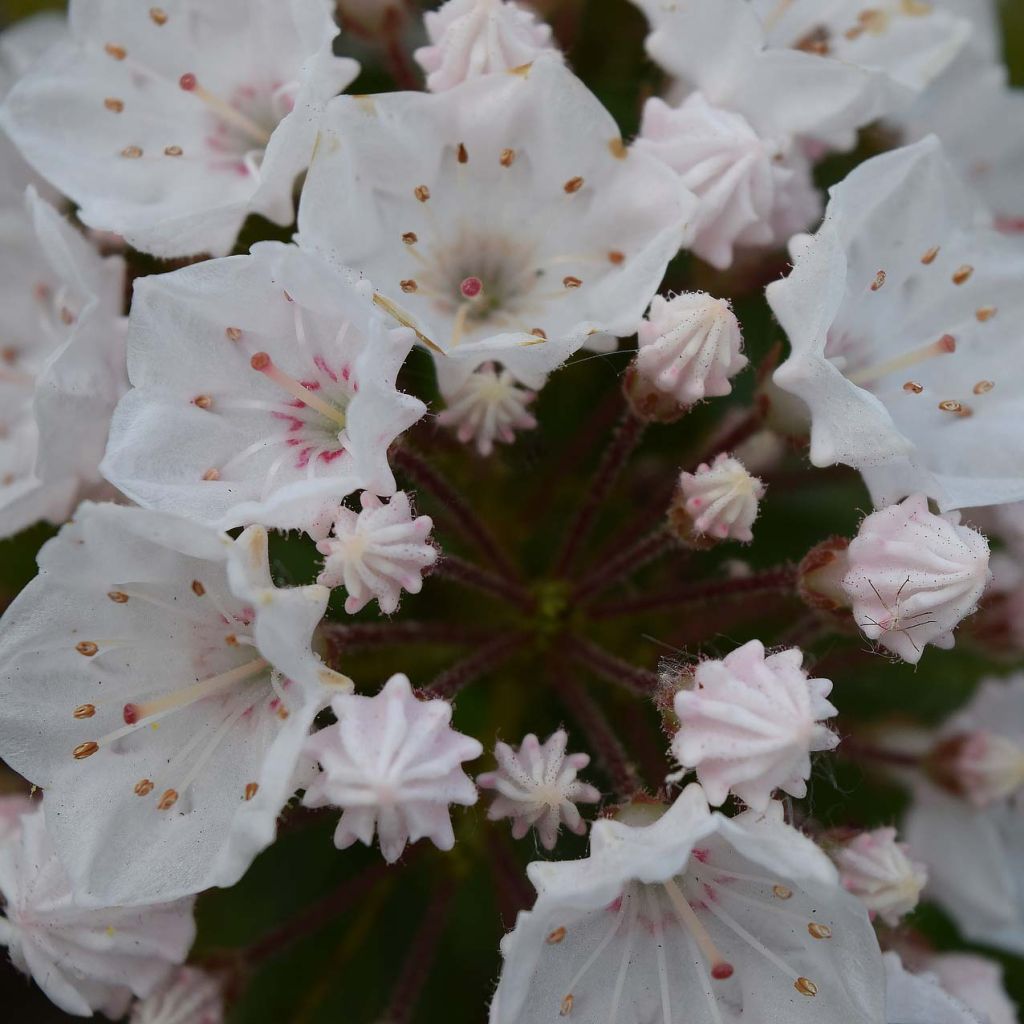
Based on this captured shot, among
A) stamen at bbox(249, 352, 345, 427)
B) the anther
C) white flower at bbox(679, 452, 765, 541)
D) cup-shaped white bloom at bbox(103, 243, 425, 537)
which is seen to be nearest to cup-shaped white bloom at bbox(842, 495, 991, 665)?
white flower at bbox(679, 452, 765, 541)

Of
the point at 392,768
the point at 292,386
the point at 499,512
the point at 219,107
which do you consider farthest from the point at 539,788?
the point at 219,107

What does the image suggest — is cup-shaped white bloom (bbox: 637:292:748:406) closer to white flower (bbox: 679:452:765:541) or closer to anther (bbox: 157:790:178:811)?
white flower (bbox: 679:452:765:541)

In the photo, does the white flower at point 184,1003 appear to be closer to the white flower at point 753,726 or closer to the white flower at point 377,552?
the white flower at point 377,552

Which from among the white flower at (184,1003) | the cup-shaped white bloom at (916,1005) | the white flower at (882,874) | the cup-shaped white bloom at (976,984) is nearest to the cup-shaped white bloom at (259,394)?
the white flower at (184,1003)

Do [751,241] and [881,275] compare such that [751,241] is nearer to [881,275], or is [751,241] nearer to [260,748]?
[881,275]

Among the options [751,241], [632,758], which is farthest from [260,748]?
[751,241]

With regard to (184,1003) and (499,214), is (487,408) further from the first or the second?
(184,1003)

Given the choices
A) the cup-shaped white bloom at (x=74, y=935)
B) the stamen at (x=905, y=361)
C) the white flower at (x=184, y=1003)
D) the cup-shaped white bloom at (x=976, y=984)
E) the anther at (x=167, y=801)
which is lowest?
the cup-shaped white bloom at (x=976, y=984)
